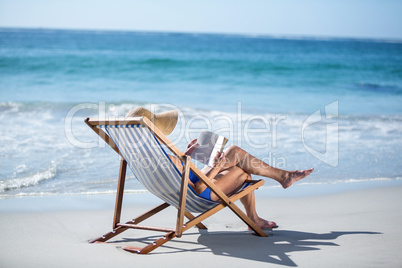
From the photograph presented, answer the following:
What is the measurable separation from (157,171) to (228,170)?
0.60 meters

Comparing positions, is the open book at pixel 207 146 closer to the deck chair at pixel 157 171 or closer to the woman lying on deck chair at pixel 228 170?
the woman lying on deck chair at pixel 228 170

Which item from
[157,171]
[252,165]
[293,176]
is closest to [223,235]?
[252,165]

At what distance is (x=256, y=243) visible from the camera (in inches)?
146

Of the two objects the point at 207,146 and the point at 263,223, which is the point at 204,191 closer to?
the point at 207,146

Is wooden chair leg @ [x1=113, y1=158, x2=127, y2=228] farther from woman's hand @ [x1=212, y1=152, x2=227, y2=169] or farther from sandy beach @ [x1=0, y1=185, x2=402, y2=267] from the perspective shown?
woman's hand @ [x1=212, y1=152, x2=227, y2=169]

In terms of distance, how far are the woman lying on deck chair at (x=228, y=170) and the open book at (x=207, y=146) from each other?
0.03 metres

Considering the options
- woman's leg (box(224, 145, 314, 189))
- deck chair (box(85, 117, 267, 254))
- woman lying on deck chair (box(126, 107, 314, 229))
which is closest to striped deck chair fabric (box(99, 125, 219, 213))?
deck chair (box(85, 117, 267, 254))

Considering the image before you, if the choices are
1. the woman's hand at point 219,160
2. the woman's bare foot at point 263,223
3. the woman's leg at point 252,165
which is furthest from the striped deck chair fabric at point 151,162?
the woman's bare foot at point 263,223

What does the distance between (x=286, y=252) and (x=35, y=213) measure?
2.17 meters

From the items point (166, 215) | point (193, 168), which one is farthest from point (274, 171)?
point (166, 215)

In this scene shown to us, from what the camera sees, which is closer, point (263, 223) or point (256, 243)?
point (256, 243)

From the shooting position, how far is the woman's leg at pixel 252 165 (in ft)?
12.3

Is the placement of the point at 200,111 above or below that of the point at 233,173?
above

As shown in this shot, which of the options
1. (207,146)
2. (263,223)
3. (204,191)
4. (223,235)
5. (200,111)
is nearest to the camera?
(207,146)
